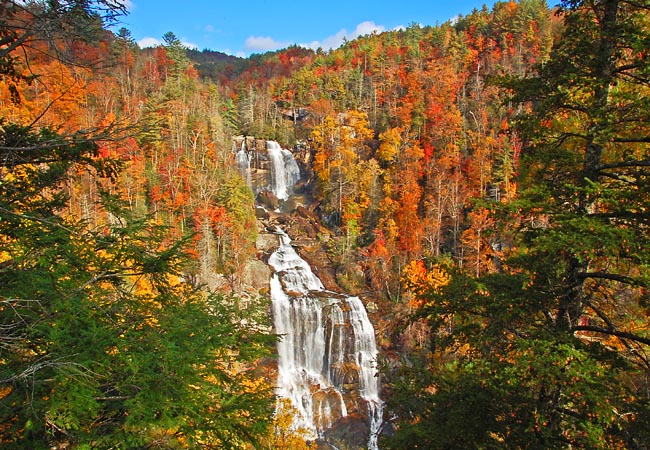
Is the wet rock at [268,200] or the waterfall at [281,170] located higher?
the waterfall at [281,170]

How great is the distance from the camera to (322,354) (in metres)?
22.4

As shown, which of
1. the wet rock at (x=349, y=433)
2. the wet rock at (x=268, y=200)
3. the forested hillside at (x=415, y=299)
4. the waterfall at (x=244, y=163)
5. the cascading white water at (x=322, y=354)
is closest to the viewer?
the forested hillside at (x=415, y=299)

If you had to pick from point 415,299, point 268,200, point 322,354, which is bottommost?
point 322,354

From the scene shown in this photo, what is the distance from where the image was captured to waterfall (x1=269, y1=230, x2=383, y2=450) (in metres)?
20.3

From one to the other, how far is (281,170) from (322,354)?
75.7 feet

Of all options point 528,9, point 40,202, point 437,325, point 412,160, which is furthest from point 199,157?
point 528,9

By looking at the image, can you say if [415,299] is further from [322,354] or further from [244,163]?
[244,163]

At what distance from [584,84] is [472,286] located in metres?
2.55

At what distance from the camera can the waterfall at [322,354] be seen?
66.5 feet

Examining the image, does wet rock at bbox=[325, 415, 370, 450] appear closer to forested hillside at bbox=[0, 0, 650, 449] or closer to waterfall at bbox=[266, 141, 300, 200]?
forested hillside at bbox=[0, 0, 650, 449]

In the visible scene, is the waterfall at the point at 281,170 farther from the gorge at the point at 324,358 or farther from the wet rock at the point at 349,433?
the wet rock at the point at 349,433

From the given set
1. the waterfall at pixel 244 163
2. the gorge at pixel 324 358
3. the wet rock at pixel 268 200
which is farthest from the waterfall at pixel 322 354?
the waterfall at pixel 244 163

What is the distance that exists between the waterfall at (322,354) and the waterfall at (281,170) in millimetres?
15726

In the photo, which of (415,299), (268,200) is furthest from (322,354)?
(268,200)
